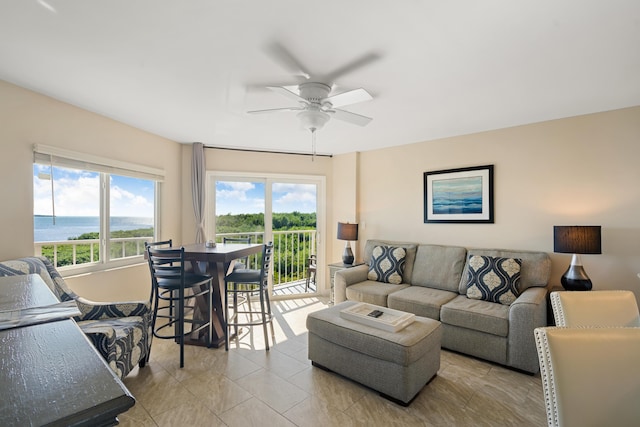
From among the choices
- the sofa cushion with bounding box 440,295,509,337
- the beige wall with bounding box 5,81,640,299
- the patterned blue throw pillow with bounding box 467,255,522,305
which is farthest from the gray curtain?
the patterned blue throw pillow with bounding box 467,255,522,305

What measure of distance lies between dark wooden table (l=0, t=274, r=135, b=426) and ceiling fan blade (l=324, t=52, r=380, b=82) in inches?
80.9

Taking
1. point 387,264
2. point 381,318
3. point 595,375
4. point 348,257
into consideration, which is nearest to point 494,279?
point 387,264

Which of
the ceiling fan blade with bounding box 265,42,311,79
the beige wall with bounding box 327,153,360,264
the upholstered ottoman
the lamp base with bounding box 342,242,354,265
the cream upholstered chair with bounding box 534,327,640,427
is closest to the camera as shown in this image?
the cream upholstered chair with bounding box 534,327,640,427

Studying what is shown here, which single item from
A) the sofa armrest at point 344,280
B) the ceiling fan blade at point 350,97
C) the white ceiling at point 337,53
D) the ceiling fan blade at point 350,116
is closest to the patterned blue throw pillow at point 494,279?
the sofa armrest at point 344,280

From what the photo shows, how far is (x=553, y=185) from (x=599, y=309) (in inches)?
79.3

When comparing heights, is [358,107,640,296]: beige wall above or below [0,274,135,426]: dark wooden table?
above

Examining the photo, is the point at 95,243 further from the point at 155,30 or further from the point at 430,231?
the point at 430,231

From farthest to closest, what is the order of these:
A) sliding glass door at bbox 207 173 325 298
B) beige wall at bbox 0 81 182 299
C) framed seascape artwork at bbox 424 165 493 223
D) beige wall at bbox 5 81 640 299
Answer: sliding glass door at bbox 207 173 325 298 < framed seascape artwork at bbox 424 165 493 223 < beige wall at bbox 5 81 640 299 < beige wall at bbox 0 81 182 299

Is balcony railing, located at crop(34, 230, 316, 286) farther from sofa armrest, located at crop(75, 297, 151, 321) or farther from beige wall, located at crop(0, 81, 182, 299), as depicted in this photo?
sofa armrest, located at crop(75, 297, 151, 321)

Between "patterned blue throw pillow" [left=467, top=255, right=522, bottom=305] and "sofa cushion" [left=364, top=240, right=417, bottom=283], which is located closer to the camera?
"patterned blue throw pillow" [left=467, top=255, right=522, bottom=305]

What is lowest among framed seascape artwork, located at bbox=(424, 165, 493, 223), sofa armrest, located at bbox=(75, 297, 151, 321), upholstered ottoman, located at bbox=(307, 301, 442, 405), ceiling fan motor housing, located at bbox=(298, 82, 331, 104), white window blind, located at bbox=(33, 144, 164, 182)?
upholstered ottoman, located at bbox=(307, 301, 442, 405)

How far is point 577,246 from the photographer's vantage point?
2.76 metres

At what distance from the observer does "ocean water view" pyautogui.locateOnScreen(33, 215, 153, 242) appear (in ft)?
9.18

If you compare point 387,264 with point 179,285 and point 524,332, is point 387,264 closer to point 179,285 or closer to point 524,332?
point 524,332
